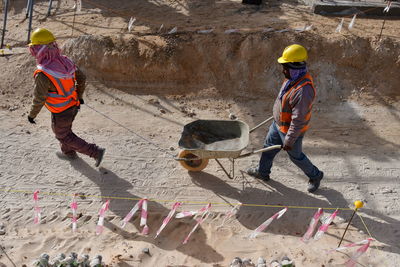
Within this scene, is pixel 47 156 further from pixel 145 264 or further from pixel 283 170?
pixel 283 170

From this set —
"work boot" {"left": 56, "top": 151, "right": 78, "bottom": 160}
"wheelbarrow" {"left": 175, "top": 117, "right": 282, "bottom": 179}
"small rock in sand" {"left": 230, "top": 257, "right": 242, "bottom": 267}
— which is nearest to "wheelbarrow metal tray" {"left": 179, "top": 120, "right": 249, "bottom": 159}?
"wheelbarrow" {"left": 175, "top": 117, "right": 282, "bottom": 179}

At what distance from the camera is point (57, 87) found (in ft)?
15.1

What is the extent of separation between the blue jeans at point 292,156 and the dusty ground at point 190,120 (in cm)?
35

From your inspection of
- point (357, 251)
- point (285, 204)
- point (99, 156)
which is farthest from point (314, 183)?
point (99, 156)

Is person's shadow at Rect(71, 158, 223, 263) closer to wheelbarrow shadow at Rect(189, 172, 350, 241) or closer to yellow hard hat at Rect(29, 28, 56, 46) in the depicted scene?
wheelbarrow shadow at Rect(189, 172, 350, 241)

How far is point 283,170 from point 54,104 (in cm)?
341

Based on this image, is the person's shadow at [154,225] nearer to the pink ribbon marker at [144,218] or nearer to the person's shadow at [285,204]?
the pink ribbon marker at [144,218]

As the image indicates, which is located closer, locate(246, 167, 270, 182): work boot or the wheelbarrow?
the wheelbarrow

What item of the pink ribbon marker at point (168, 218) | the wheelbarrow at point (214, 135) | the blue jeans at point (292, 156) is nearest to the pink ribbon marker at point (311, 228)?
the blue jeans at point (292, 156)

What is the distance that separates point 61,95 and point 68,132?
0.64 meters

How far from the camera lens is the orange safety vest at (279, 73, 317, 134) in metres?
4.15

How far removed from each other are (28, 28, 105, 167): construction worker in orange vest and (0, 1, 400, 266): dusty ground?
0.54 m

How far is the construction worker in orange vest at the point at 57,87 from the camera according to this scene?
444 centimetres

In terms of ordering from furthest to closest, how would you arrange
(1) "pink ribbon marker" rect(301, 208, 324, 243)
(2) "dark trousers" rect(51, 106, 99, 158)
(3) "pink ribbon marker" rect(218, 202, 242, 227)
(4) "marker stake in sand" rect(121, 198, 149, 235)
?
(2) "dark trousers" rect(51, 106, 99, 158)
(3) "pink ribbon marker" rect(218, 202, 242, 227)
(4) "marker stake in sand" rect(121, 198, 149, 235)
(1) "pink ribbon marker" rect(301, 208, 324, 243)
